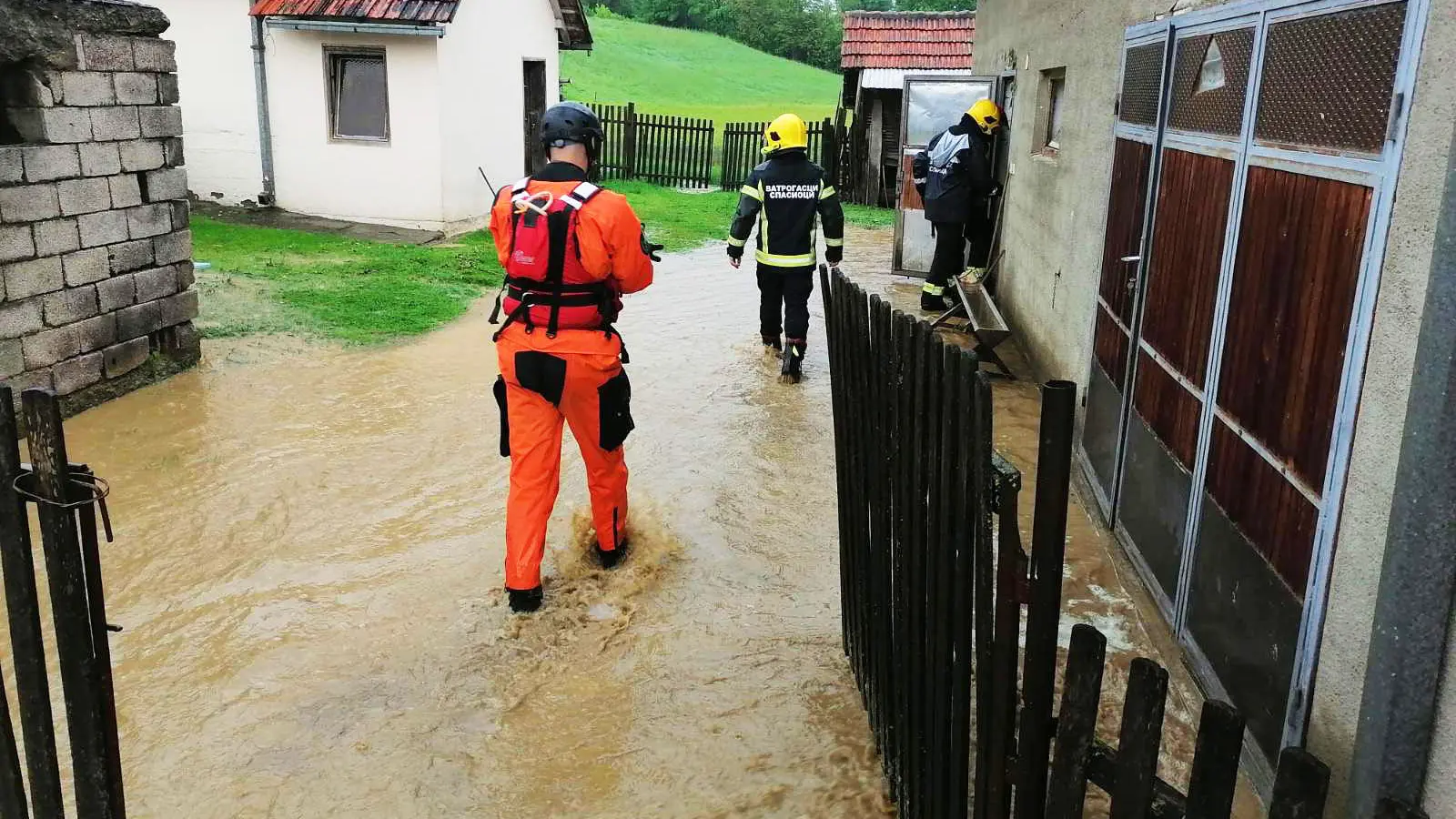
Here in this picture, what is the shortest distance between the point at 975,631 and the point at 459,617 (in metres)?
2.60

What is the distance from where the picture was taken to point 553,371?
4.45 m

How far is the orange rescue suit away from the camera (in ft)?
14.4

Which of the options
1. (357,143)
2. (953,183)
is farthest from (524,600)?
(357,143)

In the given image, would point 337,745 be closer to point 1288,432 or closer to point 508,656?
point 508,656

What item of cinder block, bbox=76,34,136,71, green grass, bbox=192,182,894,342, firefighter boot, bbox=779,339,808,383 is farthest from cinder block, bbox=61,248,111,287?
firefighter boot, bbox=779,339,808,383

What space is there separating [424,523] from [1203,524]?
353 centimetres

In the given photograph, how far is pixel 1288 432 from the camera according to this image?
310 centimetres

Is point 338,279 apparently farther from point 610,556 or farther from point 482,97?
point 610,556

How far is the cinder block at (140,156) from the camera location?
291 inches

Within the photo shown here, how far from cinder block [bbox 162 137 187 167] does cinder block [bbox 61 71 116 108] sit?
0.56 meters

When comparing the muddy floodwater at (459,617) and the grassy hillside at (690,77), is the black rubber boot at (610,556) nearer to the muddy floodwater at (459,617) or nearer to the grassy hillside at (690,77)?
the muddy floodwater at (459,617)

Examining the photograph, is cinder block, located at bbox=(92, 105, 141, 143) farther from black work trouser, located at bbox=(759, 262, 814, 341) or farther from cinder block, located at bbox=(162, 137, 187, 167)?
black work trouser, located at bbox=(759, 262, 814, 341)

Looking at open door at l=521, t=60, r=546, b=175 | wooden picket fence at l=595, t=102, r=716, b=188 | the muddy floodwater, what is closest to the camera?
the muddy floodwater

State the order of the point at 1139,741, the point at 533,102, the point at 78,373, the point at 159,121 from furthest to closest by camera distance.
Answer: the point at 533,102
the point at 159,121
the point at 78,373
the point at 1139,741
